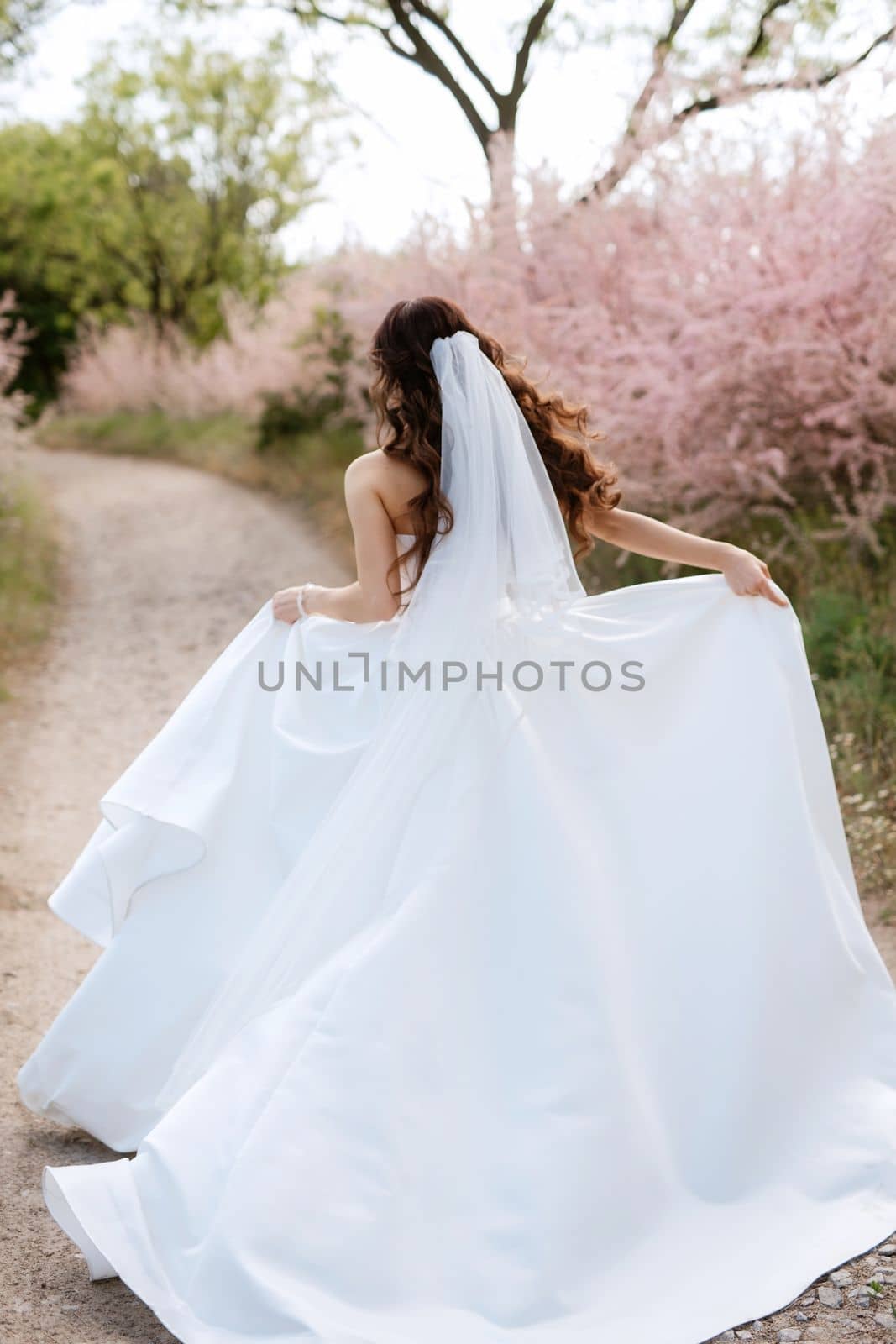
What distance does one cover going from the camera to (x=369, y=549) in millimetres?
2934

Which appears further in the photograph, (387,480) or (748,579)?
(748,579)

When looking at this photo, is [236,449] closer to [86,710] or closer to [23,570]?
[23,570]

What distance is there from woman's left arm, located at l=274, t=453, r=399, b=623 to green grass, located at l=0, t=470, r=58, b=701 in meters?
5.28

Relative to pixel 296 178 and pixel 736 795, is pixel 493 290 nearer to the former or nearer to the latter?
pixel 736 795

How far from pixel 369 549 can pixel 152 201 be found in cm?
2626

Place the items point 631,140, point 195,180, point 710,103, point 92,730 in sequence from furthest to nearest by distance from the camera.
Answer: point 195,180 → point 710,103 → point 631,140 → point 92,730

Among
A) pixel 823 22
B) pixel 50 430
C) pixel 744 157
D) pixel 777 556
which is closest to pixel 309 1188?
pixel 777 556

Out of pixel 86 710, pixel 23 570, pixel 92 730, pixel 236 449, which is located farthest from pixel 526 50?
pixel 92 730

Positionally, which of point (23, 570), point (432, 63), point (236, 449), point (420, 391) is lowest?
point (23, 570)

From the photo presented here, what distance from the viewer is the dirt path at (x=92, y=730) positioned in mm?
2391

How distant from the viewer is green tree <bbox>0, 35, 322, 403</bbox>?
24609 millimetres

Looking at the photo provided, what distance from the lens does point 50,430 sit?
22.5m

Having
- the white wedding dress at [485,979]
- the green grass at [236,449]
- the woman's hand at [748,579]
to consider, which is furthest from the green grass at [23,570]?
the woman's hand at [748,579]

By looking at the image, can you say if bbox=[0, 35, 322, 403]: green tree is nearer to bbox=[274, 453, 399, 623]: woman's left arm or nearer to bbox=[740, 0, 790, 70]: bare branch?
bbox=[740, 0, 790, 70]: bare branch
